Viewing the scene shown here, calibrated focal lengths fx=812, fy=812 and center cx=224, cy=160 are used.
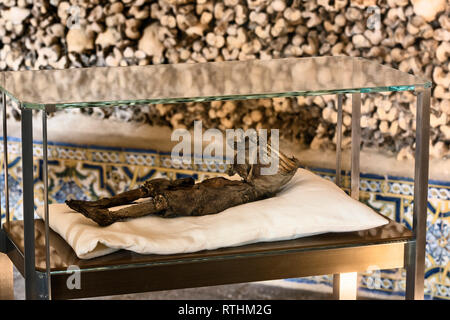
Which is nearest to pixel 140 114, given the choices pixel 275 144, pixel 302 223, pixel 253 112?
pixel 253 112

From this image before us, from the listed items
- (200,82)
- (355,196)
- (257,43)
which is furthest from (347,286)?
(257,43)

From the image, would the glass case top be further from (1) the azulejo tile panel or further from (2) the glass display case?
(1) the azulejo tile panel

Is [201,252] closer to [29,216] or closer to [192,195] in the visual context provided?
[192,195]

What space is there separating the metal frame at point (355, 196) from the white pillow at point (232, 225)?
0.09m

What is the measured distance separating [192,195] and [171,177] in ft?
2.58

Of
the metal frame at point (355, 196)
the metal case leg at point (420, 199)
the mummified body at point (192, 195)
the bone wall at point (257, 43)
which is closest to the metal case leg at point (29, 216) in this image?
the metal frame at point (355, 196)

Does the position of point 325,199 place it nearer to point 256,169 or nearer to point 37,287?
point 256,169

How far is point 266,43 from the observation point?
2.89 metres

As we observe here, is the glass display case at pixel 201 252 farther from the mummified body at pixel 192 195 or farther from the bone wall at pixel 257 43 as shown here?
the bone wall at pixel 257 43

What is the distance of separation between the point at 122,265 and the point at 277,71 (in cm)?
62

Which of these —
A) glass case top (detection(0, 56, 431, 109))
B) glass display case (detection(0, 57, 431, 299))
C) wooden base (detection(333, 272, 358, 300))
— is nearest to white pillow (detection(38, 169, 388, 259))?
glass display case (detection(0, 57, 431, 299))

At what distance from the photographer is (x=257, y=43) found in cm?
289

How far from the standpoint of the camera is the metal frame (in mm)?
1593

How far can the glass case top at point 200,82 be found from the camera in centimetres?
167
